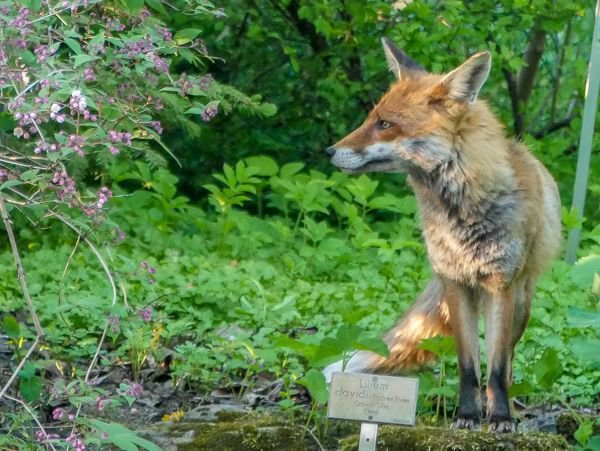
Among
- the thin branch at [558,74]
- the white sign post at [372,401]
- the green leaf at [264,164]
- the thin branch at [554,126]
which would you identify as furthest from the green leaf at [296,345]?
the thin branch at [558,74]

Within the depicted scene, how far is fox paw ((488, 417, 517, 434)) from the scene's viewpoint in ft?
17.1

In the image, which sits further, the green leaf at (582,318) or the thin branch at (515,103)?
the thin branch at (515,103)

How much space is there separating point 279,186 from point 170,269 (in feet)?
7.59

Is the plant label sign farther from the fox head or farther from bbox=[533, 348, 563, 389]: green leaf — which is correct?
the fox head

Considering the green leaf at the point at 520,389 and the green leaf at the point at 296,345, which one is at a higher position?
the green leaf at the point at 296,345

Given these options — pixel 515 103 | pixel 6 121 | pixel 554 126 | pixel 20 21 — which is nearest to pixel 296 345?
pixel 6 121

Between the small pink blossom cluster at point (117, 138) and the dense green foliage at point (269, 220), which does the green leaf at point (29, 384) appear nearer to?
the dense green foliage at point (269, 220)

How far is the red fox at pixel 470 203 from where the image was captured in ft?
17.5

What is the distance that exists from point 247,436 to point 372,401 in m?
0.70

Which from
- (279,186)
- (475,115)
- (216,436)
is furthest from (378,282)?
(216,436)

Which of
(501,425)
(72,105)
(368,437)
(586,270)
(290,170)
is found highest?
(72,105)

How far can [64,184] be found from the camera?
4.04 m

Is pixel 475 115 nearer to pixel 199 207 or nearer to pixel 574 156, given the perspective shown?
pixel 199 207

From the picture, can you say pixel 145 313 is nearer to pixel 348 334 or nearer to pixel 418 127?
pixel 348 334
